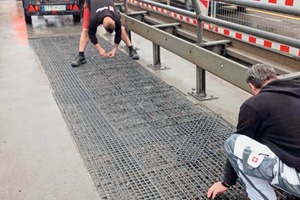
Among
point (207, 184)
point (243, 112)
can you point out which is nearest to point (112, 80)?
point (207, 184)

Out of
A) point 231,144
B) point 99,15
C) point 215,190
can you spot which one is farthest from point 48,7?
point 231,144

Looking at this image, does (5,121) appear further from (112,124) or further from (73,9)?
(73,9)

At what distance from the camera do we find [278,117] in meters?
2.24

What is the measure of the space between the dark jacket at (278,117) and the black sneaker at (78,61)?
4029 mm

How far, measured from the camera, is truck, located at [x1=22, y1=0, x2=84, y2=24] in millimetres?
9242

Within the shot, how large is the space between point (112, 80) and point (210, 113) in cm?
161

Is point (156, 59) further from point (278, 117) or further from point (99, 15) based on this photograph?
point (278, 117)

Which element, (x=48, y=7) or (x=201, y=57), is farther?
(x=48, y=7)

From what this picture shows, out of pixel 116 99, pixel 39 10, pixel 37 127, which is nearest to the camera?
pixel 37 127

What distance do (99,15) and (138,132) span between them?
7.53ft

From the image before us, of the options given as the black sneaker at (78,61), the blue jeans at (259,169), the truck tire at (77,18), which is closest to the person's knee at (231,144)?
the blue jeans at (259,169)

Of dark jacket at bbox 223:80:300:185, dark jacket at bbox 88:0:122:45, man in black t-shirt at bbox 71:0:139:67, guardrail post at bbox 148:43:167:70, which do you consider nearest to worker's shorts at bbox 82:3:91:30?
man in black t-shirt at bbox 71:0:139:67

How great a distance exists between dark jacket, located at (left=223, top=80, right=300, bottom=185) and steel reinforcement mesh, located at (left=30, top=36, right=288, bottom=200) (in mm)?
680

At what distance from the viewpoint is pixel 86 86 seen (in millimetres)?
5172
